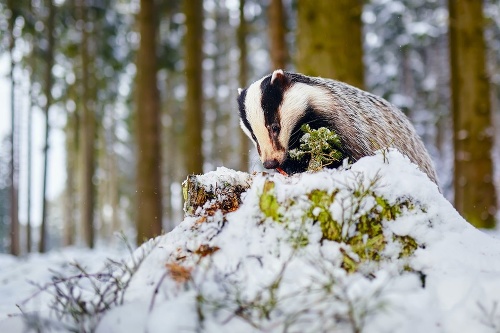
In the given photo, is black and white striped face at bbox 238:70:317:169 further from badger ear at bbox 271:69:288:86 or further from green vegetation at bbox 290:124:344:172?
green vegetation at bbox 290:124:344:172

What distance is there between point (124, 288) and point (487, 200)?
6785 mm

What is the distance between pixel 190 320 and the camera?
1.64 metres

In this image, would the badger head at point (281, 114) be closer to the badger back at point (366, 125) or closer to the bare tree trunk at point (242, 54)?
the badger back at point (366, 125)

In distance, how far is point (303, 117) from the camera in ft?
10.8

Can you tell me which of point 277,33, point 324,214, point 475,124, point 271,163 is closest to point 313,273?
point 324,214

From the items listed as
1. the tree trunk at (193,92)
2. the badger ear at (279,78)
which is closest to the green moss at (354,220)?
the badger ear at (279,78)

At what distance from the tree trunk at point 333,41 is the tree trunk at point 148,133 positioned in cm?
325

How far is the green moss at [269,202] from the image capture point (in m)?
2.17

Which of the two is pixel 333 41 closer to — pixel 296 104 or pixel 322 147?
pixel 296 104

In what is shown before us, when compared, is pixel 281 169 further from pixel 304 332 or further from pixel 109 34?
pixel 109 34

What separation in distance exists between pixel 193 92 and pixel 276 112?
4871mm

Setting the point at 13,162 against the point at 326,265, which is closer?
the point at 326,265

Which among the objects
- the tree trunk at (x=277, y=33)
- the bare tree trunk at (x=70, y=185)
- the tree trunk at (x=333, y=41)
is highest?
the tree trunk at (x=277, y=33)

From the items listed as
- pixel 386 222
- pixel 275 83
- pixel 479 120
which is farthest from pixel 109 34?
pixel 386 222
